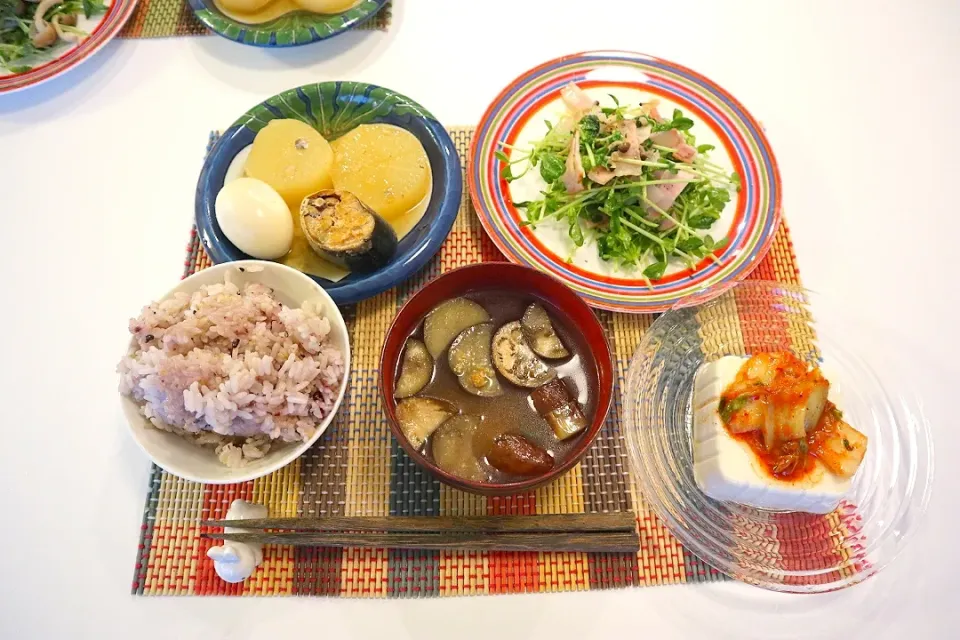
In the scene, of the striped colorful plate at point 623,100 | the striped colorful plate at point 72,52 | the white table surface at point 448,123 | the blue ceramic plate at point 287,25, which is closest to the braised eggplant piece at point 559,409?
the striped colorful plate at point 623,100

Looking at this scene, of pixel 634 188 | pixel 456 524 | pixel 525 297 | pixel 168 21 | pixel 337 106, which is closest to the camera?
pixel 456 524

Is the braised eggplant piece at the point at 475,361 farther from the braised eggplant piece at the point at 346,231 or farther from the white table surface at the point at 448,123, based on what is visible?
the white table surface at the point at 448,123

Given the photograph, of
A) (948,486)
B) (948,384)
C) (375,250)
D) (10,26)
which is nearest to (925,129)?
(948,384)

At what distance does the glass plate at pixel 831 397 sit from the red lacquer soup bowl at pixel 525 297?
5.6 inches

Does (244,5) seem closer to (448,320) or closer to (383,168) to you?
(383,168)

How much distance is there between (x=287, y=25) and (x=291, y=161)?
71 cm

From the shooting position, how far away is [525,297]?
4.96ft

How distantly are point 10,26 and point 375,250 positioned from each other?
1.78 meters

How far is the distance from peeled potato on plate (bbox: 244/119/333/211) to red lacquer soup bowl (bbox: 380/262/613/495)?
0.60 m

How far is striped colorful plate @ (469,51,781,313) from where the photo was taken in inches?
65.9

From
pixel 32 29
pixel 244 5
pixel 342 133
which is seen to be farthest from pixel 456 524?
→ pixel 32 29

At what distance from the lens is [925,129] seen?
2096 millimetres

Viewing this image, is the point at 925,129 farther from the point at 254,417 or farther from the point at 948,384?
the point at 254,417

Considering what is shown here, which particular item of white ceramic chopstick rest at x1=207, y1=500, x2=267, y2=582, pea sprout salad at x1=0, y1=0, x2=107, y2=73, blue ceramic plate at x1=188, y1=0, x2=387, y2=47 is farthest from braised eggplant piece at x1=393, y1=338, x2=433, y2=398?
pea sprout salad at x1=0, y1=0, x2=107, y2=73
